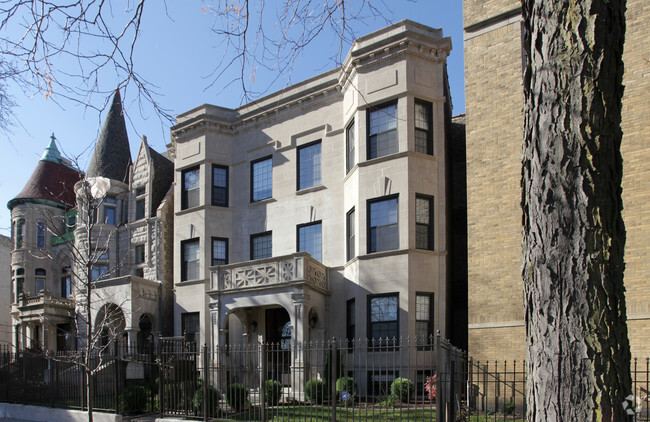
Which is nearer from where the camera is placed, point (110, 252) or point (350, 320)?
point (350, 320)

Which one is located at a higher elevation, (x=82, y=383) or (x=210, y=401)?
(x=82, y=383)

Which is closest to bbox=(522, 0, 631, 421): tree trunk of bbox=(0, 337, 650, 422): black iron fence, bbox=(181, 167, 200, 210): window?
bbox=(0, 337, 650, 422): black iron fence

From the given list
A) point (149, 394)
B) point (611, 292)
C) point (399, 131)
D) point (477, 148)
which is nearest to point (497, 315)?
point (477, 148)

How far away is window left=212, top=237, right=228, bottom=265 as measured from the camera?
26.1 meters

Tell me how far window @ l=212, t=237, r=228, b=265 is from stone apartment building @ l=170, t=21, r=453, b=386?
42 millimetres

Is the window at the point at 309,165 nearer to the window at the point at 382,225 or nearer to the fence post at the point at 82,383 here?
the window at the point at 382,225

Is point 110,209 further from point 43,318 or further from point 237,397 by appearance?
point 237,397

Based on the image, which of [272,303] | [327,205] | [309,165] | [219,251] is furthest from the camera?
[219,251]

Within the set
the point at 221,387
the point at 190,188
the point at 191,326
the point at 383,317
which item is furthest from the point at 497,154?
the point at 191,326

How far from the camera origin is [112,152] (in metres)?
34.8

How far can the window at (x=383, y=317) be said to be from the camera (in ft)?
65.0

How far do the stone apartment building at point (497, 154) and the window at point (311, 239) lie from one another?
7.60m

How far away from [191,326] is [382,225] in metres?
10.2

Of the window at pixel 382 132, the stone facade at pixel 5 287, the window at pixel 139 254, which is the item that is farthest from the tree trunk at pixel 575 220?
the stone facade at pixel 5 287
